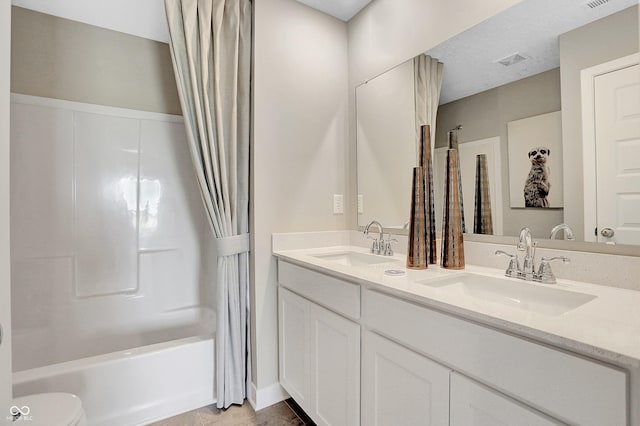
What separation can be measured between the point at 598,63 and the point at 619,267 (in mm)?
682

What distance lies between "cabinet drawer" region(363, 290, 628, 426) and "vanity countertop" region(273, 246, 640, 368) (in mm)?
27

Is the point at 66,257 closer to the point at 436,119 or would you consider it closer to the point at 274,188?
the point at 274,188

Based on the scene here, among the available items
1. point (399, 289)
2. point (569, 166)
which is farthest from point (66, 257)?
point (569, 166)

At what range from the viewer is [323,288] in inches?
54.7

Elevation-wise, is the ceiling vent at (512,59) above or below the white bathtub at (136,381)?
above

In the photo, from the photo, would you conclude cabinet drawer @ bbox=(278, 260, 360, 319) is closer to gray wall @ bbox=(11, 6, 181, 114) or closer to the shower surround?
the shower surround

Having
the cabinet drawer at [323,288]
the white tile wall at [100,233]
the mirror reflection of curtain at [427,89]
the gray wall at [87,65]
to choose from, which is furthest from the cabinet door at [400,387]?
the gray wall at [87,65]

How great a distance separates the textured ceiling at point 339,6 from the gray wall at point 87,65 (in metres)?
1.23

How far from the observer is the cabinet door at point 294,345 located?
1.53m

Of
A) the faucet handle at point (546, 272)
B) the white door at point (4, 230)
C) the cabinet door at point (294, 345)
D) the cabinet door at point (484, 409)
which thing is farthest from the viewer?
the cabinet door at point (294, 345)

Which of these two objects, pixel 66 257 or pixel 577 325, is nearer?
pixel 577 325

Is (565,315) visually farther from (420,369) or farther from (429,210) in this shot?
(429,210)

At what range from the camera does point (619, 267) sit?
0.99 meters

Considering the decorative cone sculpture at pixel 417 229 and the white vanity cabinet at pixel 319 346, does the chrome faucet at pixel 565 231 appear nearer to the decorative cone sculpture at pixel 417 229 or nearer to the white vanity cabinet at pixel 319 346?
the decorative cone sculpture at pixel 417 229
